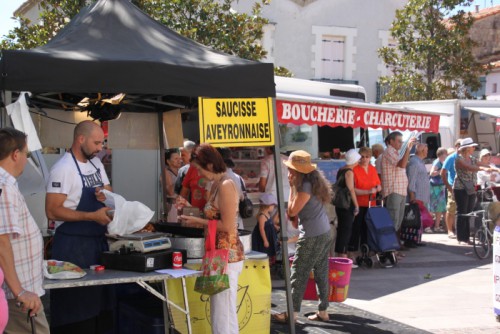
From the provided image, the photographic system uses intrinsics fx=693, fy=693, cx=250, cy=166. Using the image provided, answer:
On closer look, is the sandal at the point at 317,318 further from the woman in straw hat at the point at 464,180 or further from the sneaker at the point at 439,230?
the sneaker at the point at 439,230

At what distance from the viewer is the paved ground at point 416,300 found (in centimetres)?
695

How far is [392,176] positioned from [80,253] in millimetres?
6783

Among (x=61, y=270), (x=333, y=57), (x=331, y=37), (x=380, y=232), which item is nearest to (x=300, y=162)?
(x=61, y=270)

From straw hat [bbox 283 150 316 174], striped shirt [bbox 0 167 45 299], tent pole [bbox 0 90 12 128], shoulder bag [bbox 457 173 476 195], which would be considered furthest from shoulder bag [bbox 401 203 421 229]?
striped shirt [bbox 0 167 45 299]

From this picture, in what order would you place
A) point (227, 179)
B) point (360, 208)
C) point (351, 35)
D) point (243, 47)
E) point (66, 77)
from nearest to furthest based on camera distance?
1. point (66, 77)
2. point (227, 179)
3. point (360, 208)
4. point (243, 47)
5. point (351, 35)

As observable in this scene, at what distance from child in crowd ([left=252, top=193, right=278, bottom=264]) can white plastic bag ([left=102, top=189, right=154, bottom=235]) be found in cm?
383

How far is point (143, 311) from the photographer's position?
552 centimetres

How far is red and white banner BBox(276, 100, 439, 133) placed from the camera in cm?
942

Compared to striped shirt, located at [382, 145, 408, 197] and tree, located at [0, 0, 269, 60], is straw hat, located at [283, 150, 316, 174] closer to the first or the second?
striped shirt, located at [382, 145, 408, 197]

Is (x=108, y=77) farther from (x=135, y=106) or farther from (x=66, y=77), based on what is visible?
(x=135, y=106)

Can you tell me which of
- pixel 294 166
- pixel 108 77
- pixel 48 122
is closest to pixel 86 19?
pixel 108 77

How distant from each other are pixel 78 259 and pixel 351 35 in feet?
76.5

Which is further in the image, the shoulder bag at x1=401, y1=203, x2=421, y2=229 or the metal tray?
the shoulder bag at x1=401, y1=203, x2=421, y2=229

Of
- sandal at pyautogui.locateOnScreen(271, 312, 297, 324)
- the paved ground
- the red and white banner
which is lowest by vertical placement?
the paved ground
